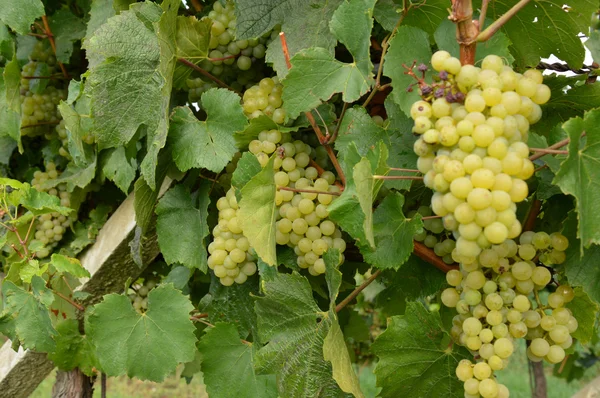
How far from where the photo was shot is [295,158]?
3.43ft

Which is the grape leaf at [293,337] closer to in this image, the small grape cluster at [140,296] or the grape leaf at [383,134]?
the grape leaf at [383,134]

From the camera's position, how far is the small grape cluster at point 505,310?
2.63 feet

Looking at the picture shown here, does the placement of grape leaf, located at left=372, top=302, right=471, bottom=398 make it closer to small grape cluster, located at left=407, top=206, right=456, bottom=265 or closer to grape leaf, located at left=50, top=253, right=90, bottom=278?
small grape cluster, located at left=407, top=206, right=456, bottom=265

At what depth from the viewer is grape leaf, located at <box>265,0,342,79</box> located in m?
0.99

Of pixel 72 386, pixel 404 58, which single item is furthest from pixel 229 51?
pixel 72 386

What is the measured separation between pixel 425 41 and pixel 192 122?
450mm

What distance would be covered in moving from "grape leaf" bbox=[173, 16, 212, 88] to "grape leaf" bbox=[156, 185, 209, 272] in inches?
9.4

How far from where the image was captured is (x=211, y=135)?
42.0 inches

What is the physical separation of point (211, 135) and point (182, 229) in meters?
0.22

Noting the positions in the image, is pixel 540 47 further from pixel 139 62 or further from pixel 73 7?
pixel 73 7

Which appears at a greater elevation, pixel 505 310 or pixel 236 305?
pixel 505 310

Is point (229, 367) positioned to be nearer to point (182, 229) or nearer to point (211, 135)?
point (182, 229)

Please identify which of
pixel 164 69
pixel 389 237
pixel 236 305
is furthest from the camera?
pixel 236 305

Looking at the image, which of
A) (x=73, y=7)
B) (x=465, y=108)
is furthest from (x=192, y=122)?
(x=73, y=7)
